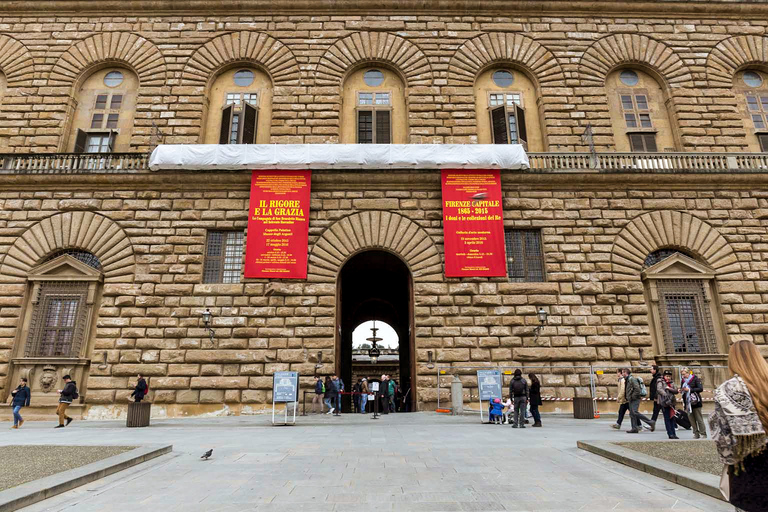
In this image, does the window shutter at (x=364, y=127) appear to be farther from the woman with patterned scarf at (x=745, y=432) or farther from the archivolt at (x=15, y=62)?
the woman with patterned scarf at (x=745, y=432)

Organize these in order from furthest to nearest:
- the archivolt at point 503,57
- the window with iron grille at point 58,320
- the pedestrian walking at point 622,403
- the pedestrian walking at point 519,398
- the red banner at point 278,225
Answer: the archivolt at point 503,57
the red banner at point 278,225
the window with iron grille at point 58,320
the pedestrian walking at point 519,398
the pedestrian walking at point 622,403

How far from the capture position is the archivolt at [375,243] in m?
15.8

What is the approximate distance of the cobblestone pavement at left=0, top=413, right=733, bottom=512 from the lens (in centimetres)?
466

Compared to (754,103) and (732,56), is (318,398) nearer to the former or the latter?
(754,103)

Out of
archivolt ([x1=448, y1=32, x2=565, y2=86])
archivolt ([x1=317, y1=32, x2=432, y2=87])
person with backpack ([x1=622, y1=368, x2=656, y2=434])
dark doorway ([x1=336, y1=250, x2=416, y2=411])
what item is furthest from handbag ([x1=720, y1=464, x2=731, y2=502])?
archivolt ([x1=448, y1=32, x2=565, y2=86])

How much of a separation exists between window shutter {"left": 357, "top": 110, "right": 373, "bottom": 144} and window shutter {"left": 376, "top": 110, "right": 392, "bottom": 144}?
0.26 metres

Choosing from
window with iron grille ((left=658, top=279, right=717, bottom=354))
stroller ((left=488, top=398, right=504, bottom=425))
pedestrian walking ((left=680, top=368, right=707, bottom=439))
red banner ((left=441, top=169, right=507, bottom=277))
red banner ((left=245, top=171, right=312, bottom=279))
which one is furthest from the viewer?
red banner ((left=441, top=169, right=507, bottom=277))

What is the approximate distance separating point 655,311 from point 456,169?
7.92 metres

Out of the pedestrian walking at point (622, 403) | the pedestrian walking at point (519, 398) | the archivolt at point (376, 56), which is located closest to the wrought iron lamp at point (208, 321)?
the pedestrian walking at point (519, 398)

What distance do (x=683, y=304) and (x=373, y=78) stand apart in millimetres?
13577

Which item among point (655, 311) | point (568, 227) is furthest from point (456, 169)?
point (655, 311)

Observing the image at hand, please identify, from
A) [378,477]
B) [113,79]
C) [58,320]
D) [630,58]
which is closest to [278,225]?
[58,320]

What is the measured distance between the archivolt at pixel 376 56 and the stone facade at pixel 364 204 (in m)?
0.07

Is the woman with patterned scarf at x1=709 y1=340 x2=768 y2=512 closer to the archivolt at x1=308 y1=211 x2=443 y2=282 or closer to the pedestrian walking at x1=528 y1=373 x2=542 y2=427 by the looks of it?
the pedestrian walking at x1=528 y1=373 x2=542 y2=427
